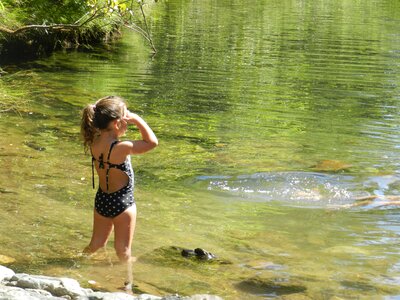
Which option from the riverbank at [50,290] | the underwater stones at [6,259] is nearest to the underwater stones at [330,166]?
the underwater stones at [6,259]

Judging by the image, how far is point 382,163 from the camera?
10.2 m

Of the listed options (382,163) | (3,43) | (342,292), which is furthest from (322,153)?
(3,43)

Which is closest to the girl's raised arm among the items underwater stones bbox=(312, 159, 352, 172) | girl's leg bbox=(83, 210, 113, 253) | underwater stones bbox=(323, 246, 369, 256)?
girl's leg bbox=(83, 210, 113, 253)

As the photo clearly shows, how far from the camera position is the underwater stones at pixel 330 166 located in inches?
386

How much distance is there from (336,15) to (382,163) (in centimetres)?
2373

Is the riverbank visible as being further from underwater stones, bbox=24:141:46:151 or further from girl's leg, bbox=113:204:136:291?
underwater stones, bbox=24:141:46:151

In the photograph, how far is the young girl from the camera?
593 centimetres

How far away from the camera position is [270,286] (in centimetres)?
589

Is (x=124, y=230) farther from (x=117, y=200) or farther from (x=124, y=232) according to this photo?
(x=117, y=200)

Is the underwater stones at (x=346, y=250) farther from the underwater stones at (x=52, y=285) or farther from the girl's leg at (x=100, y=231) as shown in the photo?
the underwater stones at (x=52, y=285)

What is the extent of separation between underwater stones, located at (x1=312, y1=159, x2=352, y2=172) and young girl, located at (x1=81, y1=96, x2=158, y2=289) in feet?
13.8

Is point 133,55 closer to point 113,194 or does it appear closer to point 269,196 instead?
point 269,196

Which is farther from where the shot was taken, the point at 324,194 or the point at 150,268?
the point at 324,194

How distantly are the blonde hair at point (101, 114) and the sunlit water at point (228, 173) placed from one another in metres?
1.14
